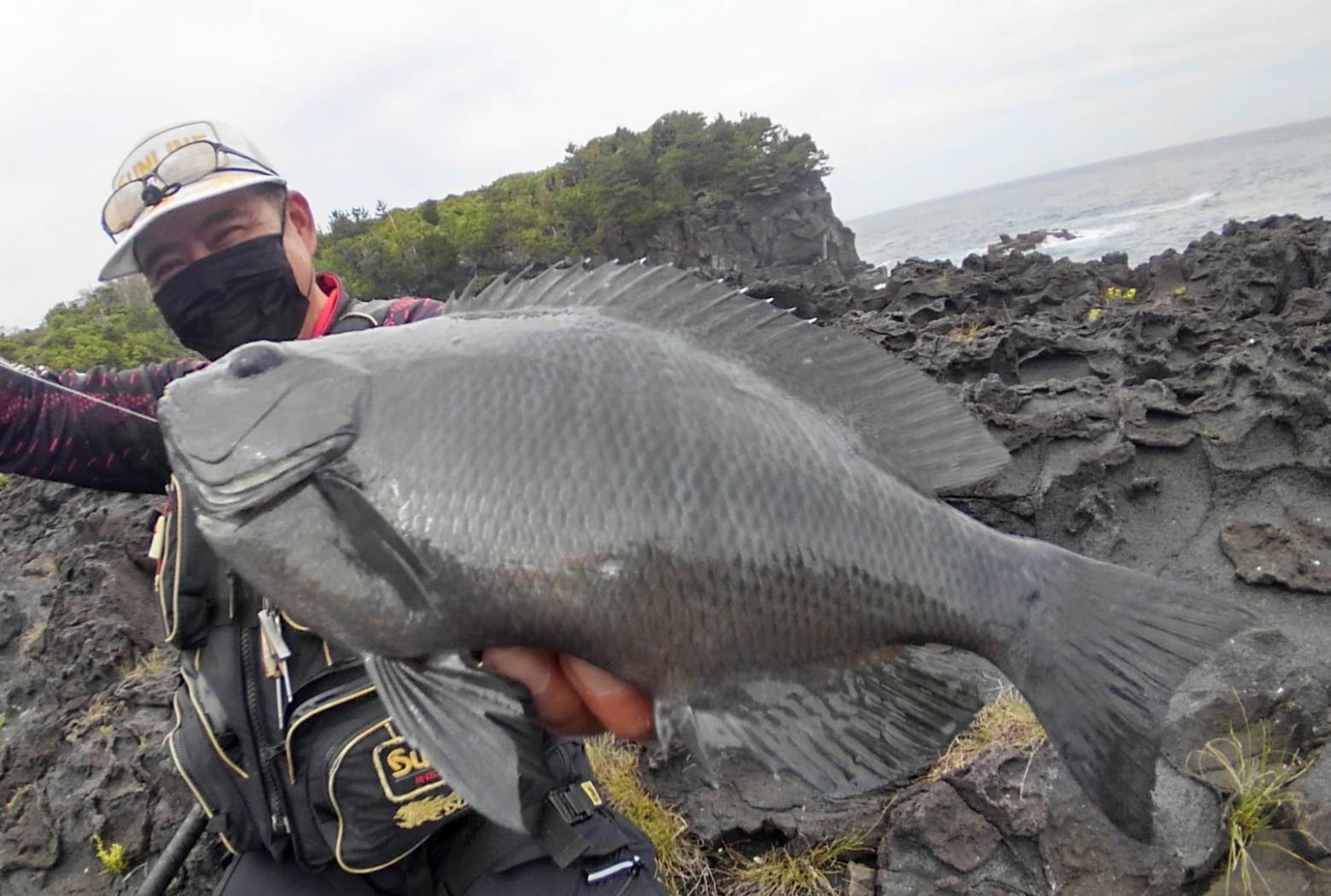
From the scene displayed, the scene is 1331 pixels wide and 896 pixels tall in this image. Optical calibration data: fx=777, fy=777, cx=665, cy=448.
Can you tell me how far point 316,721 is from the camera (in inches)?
83.4

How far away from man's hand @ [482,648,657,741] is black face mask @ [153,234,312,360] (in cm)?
155

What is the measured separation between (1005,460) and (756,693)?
70 centimetres

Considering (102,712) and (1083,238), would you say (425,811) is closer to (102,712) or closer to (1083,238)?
(102,712)

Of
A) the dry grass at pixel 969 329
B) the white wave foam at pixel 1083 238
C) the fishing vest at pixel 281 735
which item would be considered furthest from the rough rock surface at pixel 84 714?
the white wave foam at pixel 1083 238

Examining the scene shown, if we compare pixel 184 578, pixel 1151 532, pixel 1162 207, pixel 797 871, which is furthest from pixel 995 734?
pixel 1162 207

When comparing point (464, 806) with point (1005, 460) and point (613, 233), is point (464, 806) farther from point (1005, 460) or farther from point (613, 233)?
point (613, 233)

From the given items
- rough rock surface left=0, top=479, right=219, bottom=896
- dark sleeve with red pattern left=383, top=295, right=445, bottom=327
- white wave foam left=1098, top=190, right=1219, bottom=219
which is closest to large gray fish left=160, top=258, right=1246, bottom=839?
dark sleeve with red pattern left=383, top=295, right=445, bottom=327

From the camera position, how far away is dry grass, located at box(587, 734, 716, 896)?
337 cm

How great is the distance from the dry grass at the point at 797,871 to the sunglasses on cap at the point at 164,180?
3279 mm

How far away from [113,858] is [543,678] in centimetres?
306

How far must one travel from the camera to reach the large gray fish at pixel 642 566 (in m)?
1.44

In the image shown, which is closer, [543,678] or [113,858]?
[543,678]

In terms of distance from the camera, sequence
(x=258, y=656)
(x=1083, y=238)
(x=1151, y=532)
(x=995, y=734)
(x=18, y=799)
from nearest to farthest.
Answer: (x=258, y=656) → (x=995, y=734) → (x=18, y=799) → (x=1151, y=532) → (x=1083, y=238)

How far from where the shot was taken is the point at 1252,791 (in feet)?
9.84
